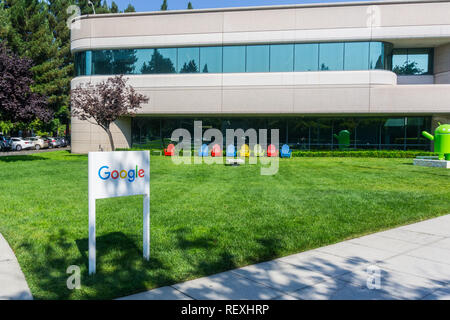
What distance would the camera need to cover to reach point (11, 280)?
425 cm

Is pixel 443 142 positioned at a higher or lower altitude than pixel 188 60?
lower

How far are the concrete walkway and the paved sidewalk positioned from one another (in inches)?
46.4

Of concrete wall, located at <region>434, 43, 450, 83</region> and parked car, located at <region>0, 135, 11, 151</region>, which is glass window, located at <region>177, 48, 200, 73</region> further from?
parked car, located at <region>0, 135, 11, 151</region>

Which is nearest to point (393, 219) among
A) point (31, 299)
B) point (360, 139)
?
point (31, 299)

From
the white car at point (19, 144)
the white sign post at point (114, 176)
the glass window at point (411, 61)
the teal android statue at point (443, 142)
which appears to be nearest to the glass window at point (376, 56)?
the glass window at point (411, 61)

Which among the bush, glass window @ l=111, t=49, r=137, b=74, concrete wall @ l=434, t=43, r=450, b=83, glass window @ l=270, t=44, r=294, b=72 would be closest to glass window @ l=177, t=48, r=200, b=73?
glass window @ l=111, t=49, r=137, b=74

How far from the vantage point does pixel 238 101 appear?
85.5 ft

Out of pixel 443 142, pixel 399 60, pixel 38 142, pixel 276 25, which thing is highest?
pixel 276 25

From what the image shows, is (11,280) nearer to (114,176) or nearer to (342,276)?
(114,176)

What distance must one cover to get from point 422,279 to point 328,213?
3475 mm

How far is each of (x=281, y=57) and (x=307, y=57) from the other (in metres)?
1.76

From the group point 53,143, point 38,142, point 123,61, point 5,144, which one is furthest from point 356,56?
point 53,143

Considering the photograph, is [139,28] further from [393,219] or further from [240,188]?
[393,219]

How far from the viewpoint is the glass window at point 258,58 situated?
25.9m
